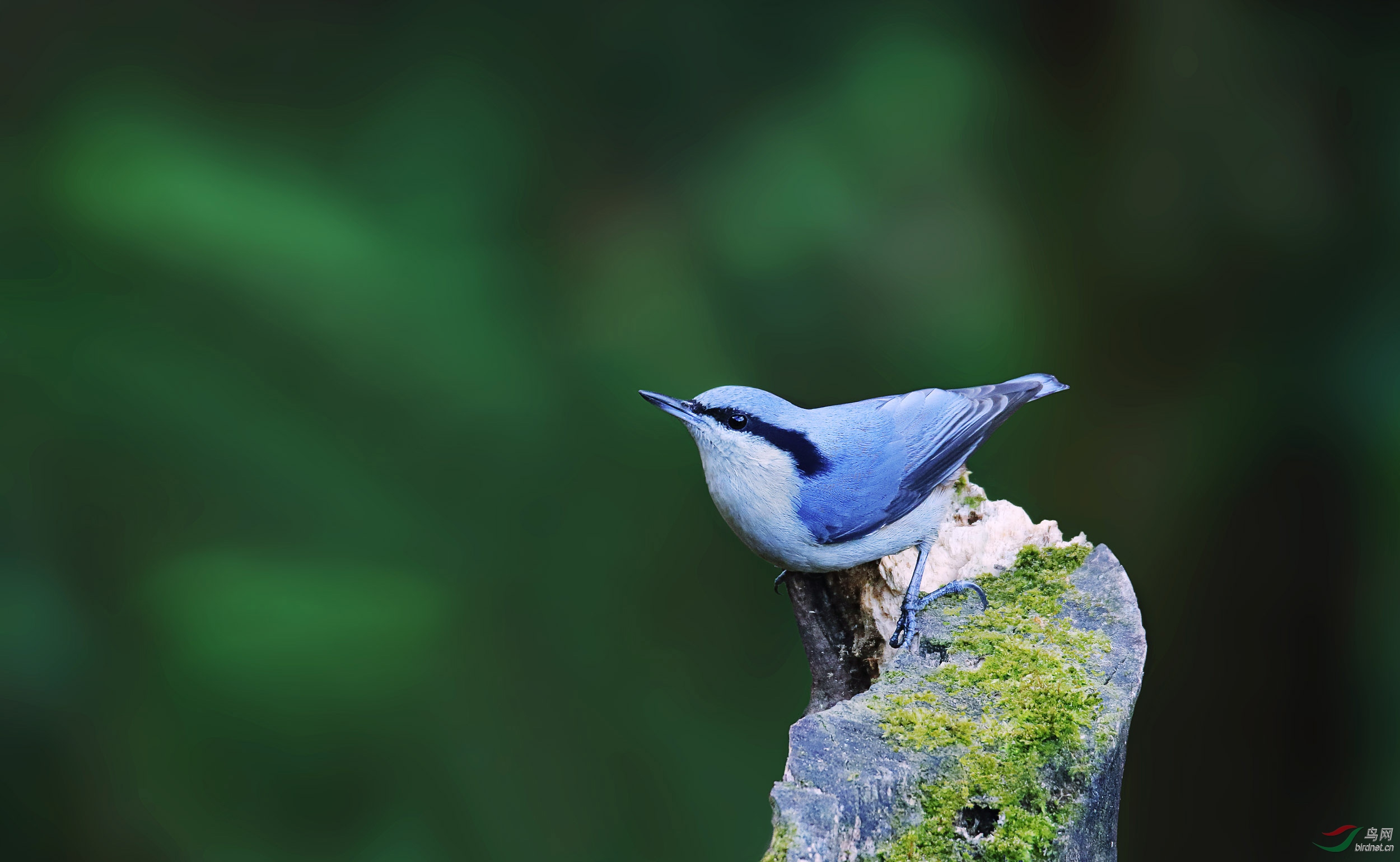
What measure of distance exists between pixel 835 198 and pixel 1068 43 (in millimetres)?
1012

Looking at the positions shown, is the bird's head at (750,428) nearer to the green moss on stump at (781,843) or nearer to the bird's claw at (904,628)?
the bird's claw at (904,628)

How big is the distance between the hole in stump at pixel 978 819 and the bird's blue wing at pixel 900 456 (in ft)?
2.67

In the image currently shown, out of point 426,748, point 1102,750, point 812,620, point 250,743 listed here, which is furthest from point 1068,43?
point 250,743

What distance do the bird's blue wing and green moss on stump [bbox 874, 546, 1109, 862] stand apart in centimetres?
36

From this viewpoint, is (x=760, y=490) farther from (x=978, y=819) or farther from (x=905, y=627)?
(x=978, y=819)

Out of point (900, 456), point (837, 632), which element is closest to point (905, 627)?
point (837, 632)

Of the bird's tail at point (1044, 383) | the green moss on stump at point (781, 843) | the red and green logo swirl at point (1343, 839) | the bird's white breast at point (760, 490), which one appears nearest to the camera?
the green moss on stump at point (781, 843)

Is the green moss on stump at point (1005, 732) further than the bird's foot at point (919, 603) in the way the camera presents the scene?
No

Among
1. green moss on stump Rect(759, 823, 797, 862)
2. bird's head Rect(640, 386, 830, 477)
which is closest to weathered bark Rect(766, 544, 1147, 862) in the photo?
green moss on stump Rect(759, 823, 797, 862)

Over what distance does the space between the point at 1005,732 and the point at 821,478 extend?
80cm

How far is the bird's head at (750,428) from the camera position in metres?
2.51

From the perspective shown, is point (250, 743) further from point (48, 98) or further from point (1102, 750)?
point (1102, 750)

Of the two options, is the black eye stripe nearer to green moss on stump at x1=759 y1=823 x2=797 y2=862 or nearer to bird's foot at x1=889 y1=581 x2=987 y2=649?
bird's foot at x1=889 y1=581 x2=987 y2=649

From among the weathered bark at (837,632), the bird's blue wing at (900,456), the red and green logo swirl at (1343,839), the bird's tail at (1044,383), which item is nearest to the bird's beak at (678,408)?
the bird's blue wing at (900,456)
